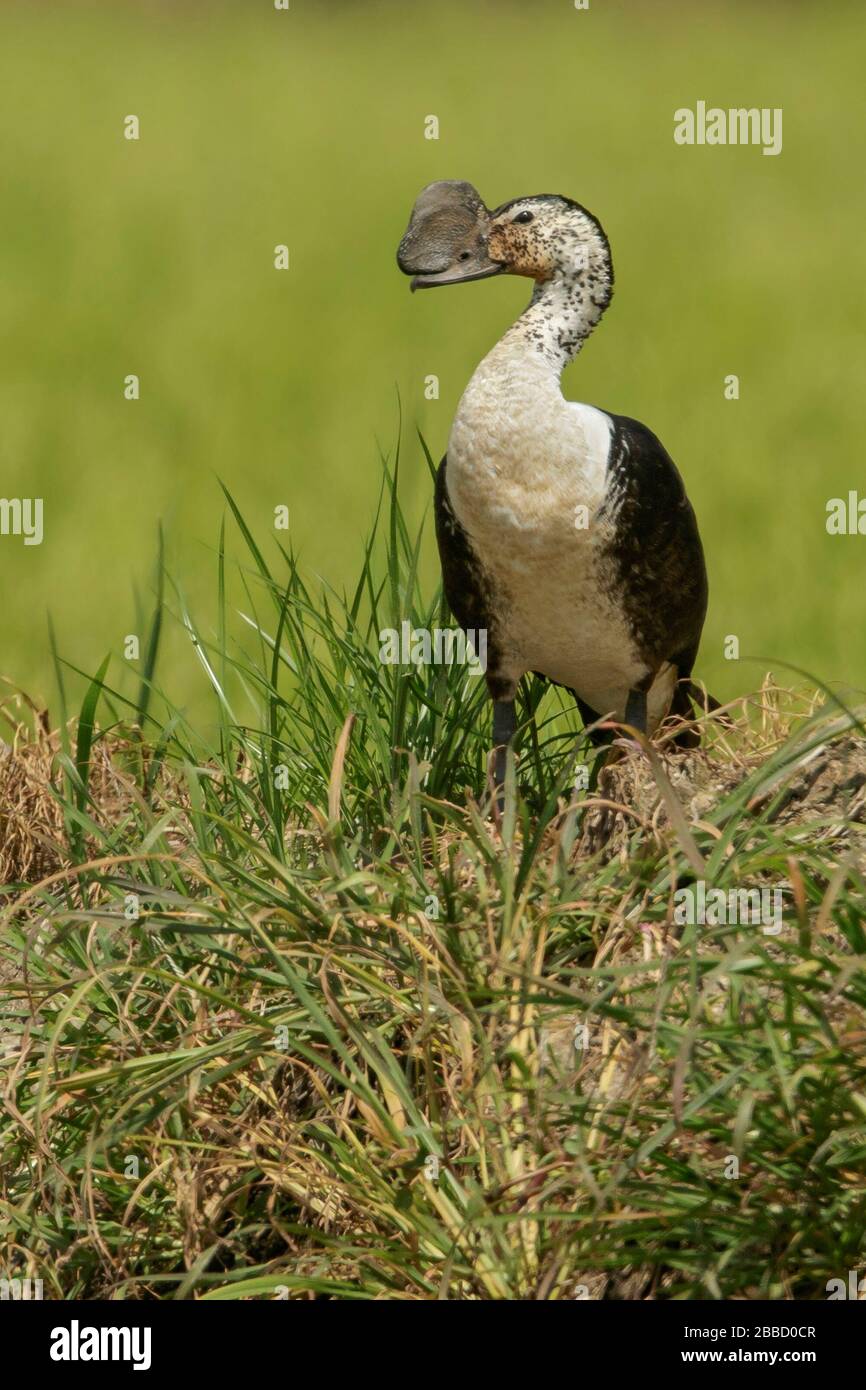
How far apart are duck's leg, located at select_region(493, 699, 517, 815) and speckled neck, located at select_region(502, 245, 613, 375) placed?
0.79 metres

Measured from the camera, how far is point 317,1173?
3564mm

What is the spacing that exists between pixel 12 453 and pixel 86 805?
29.4 ft

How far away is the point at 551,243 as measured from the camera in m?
4.60

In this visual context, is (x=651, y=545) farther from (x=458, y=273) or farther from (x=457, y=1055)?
(x=457, y=1055)

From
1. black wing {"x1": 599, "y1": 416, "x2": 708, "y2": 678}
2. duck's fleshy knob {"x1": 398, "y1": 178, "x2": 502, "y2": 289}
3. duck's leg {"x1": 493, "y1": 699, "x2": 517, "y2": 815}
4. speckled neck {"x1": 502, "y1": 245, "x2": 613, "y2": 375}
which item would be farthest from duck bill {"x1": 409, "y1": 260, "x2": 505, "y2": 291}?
duck's leg {"x1": 493, "y1": 699, "x2": 517, "y2": 815}

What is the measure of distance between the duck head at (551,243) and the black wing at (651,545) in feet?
1.11

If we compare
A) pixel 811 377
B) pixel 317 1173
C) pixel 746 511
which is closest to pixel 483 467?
pixel 317 1173

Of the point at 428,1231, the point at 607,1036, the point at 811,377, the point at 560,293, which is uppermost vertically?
the point at 811,377

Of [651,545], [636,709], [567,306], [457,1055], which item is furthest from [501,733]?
[457,1055]

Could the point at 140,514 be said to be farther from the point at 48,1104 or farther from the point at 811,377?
the point at 48,1104

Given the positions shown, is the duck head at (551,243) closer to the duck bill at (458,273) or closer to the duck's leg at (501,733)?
the duck bill at (458,273)

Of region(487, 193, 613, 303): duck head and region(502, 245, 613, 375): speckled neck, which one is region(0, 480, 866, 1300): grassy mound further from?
region(487, 193, 613, 303): duck head

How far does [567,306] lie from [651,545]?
570mm

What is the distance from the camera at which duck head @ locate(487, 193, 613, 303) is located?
4.57 metres
